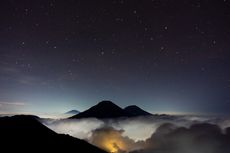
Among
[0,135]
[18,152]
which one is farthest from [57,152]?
[0,135]

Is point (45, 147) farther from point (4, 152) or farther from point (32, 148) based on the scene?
point (4, 152)

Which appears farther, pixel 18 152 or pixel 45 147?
pixel 45 147

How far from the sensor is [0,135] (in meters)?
193

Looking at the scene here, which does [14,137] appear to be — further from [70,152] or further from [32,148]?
[70,152]

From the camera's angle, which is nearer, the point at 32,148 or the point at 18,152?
the point at 18,152

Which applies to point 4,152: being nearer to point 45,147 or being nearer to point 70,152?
point 45,147

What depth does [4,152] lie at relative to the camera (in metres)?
166

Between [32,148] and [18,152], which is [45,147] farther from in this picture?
[18,152]

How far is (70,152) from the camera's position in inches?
7702

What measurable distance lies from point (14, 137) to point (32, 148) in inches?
737

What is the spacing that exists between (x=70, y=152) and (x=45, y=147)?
1612cm

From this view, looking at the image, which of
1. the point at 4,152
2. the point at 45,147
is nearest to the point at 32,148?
the point at 45,147

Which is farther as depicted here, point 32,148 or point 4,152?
point 32,148

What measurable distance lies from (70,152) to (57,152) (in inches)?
385
